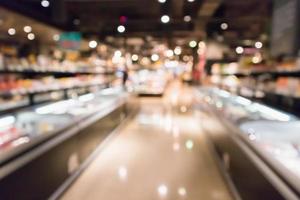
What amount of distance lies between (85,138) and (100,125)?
106cm

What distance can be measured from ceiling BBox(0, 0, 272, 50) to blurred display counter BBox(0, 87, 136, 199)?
13.4ft

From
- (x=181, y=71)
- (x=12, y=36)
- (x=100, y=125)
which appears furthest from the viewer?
(x=181, y=71)

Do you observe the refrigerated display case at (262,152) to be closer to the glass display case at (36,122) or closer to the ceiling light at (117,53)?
the glass display case at (36,122)

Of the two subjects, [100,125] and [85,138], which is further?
[100,125]

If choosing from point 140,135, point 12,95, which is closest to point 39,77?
point 12,95

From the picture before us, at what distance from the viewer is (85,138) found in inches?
198

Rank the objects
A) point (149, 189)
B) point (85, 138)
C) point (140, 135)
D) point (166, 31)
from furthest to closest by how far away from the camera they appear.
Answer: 1. point (166, 31)
2. point (140, 135)
3. point (85, 138)
4. point (149, 189)

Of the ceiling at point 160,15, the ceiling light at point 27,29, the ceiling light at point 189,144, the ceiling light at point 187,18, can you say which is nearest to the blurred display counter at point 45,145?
the ceiling light at point 189,144

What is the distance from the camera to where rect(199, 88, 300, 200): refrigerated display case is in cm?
231

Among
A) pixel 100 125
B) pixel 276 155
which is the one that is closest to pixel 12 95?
pixel 100 125

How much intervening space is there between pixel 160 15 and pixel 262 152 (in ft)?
33.5

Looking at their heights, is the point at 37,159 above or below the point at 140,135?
above

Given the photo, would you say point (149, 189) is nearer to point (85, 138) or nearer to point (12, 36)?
point (85, 138)

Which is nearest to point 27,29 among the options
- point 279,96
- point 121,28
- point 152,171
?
point 121,28
